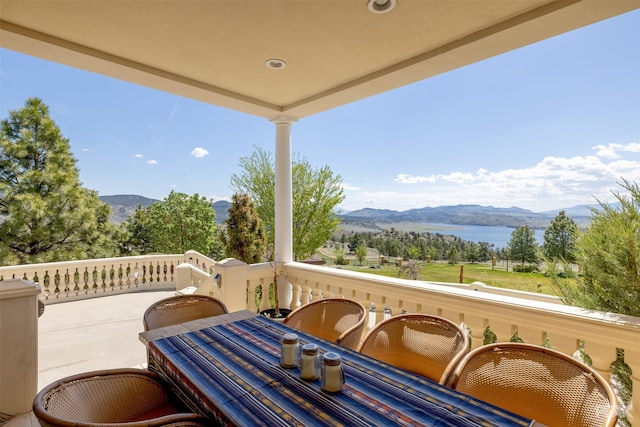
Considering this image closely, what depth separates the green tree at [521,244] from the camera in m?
4.27

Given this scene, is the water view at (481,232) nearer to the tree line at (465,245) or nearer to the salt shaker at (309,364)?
the tree line at (465,245)

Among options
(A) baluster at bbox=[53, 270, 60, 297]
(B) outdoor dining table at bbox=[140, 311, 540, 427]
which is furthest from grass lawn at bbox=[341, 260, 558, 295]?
(A) baluster at bbox=[53, 270, 60, 297]

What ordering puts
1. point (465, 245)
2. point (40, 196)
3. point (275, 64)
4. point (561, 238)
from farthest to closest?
point (40, 196)
point (465, 245)
point (561, 238)
point (275, 64)

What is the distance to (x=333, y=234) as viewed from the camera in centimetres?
1383

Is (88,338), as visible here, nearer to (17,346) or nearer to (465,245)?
(17,346)

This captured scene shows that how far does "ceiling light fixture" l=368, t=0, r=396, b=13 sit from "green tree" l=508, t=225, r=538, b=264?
3.65 meters

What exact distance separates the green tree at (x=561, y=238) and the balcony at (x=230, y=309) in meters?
0.62

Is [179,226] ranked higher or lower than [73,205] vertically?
lower

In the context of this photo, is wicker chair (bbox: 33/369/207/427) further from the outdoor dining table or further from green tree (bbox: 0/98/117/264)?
green tree (bbox: 0/98/117/264)

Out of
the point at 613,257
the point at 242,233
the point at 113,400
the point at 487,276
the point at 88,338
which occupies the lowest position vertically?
the point at 88,338

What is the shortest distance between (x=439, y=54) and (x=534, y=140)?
1047cm

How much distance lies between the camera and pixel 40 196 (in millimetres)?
10859

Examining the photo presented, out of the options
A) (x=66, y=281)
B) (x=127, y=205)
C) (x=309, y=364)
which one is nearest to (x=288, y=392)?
(x=309, y=364)

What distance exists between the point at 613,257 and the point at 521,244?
2.75 m
